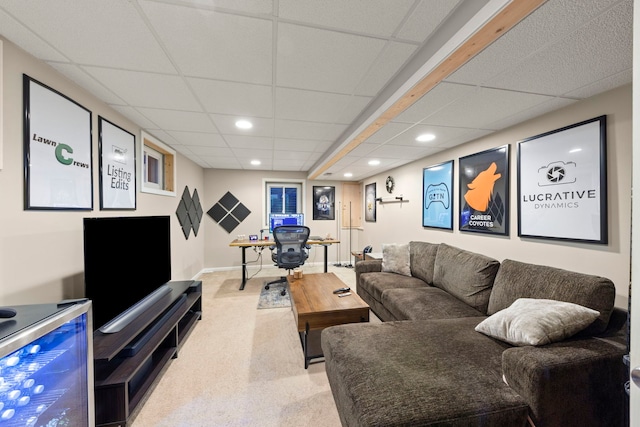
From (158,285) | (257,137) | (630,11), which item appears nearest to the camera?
(630,11)

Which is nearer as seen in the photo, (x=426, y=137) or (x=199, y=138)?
(x=426, y=137)

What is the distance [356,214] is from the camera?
6254mm

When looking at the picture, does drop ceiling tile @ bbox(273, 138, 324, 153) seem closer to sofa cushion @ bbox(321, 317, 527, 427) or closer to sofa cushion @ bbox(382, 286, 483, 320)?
sofa cushion @ bbox(382, 286, 483, 320)

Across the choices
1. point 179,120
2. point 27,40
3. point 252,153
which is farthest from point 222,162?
point 27,40

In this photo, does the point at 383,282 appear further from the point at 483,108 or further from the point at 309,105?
the point at 309,105

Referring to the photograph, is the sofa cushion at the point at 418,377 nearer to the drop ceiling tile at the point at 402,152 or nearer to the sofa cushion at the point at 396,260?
the sofa cushion at the point at 396,260

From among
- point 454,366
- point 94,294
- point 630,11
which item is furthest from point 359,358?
point 630,11

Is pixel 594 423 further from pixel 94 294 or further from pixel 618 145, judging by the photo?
pixel 94 294

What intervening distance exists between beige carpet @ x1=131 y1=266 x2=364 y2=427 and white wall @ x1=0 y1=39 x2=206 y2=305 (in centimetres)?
104

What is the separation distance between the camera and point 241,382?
5.99ft

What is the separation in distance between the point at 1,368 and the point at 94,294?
787 mm

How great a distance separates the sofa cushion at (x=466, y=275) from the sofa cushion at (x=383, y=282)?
0.91ft

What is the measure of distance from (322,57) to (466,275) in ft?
7.67

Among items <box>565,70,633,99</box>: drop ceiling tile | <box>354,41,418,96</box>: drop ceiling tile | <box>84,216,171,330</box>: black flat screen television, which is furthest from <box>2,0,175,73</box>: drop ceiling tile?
<box>565,70,633,99</box>: drop ceiling tile
